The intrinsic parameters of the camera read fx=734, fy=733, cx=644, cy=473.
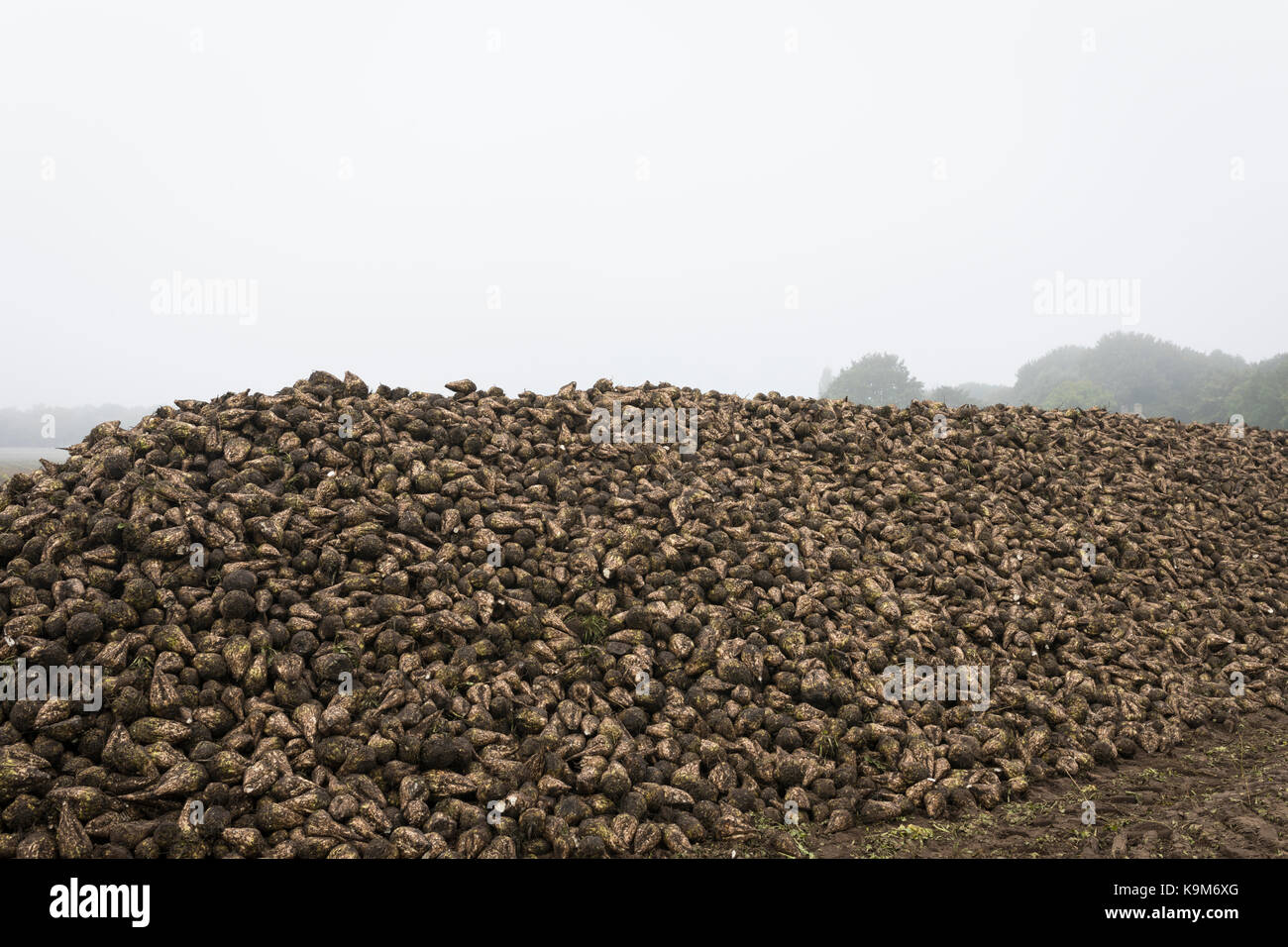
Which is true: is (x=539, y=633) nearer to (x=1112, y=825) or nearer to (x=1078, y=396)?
(x=1112, y=825)

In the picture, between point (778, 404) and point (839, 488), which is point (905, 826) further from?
point (778, 404)

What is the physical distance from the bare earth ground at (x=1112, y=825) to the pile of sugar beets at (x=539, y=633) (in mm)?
215

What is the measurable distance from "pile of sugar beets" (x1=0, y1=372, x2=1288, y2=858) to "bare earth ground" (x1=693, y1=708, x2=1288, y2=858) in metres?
0.22

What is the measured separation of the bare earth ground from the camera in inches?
251

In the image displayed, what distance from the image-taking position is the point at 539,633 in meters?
8.16

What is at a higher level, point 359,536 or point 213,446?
point 213,446

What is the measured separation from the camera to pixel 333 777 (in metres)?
6.27

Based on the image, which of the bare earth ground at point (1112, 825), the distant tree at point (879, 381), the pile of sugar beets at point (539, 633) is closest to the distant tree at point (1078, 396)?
the distant tree at point (879, 381)

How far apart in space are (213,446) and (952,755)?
31.4 ft

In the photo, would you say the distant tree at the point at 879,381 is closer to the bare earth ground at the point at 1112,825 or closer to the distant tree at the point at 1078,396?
the distant tree at the point at 1078,396

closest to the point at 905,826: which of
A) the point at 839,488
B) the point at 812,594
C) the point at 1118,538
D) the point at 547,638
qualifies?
the point at 812,594

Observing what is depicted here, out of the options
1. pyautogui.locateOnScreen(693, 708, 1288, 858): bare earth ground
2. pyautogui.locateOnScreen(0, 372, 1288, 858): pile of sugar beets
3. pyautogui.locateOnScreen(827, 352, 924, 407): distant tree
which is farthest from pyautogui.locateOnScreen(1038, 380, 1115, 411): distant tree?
pyautogui.locateOnScreen(693, 708, 1288, 858): bare earth ground

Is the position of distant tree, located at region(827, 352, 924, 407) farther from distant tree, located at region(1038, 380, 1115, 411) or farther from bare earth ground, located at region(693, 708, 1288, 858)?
bare earth ground, located at region(693, 708, 1288, 858)

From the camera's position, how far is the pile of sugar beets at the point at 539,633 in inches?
242
